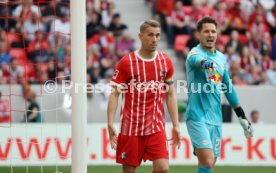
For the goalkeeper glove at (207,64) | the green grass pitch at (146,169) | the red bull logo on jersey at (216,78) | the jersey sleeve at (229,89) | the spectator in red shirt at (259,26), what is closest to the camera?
the goalkeeper glove at (207,64)

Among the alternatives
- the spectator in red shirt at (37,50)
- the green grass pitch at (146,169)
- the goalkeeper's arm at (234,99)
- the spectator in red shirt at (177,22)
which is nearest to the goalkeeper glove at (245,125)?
the goalkeeper's arm at (234,99)

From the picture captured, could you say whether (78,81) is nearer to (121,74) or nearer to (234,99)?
(121,74)

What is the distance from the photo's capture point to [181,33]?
1802 cm

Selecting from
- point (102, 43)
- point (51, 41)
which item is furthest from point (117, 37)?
point (51, 41)

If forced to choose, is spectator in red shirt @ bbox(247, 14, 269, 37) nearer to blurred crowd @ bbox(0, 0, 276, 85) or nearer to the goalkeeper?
blurred crowd @ bbox(0, 0, 276, 85)

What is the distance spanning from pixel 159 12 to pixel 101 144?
20.0 feet

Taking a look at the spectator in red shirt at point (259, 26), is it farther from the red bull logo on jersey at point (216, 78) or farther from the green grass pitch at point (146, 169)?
the red bull logo on jersey at point (216, 78)

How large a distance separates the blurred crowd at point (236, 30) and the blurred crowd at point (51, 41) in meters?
1.20

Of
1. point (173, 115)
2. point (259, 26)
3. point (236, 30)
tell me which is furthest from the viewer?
point (259, 26)

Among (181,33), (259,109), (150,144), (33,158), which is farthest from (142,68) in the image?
(181,33)

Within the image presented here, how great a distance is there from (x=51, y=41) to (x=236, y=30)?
4.56 metres

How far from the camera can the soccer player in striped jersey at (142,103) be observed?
27.3 ft

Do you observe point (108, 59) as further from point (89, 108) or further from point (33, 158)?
point (33, 158)

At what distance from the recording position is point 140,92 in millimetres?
8320
